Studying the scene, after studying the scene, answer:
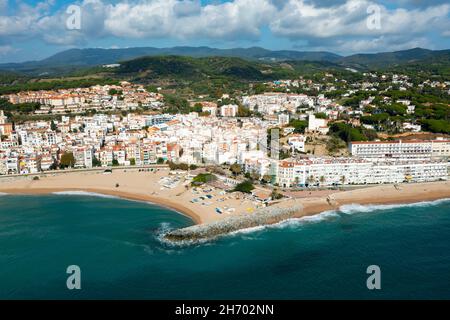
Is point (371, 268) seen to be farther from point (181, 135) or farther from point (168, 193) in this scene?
point (181, 135)

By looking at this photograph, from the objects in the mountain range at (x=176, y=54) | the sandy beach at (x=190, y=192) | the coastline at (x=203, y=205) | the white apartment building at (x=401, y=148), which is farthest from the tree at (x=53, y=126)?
the mountain range at (x=176, y=54)

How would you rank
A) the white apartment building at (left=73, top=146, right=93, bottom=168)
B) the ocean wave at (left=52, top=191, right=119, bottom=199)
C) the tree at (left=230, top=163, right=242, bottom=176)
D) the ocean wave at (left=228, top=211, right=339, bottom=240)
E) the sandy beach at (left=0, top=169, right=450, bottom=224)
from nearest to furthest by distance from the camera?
the ocean wave at (left=228, top=211, right=339, bottom=240), the sandy beach at (left=0, top=169, right=450, bottom=224), the ocean wave at (left=52, top=191, right=119, bottom=199), the tree at (left=230, top=163, right=242, bottom=176), the white apartment building at (left=73, top=146, right=93, bottom=168)

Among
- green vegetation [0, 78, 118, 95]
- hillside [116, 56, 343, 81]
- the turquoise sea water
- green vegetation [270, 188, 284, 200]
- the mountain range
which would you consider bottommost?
the turquoise sea water

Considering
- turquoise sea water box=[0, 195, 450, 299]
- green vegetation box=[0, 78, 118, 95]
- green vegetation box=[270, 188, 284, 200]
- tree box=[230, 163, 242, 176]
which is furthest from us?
green vegetation box=[0, 78, 118, 95]

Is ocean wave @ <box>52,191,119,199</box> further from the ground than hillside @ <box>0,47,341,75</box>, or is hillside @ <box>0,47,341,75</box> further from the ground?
hillside @ <box>0,47,341,75</box>

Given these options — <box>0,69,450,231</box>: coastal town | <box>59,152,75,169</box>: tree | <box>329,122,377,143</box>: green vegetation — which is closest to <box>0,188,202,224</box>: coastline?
<box>0,69,450,231</box>: coastal town

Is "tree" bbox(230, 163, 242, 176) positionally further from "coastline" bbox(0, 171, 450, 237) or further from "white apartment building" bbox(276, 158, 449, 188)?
"coastline" bbox(0, 171, 450, 237)
